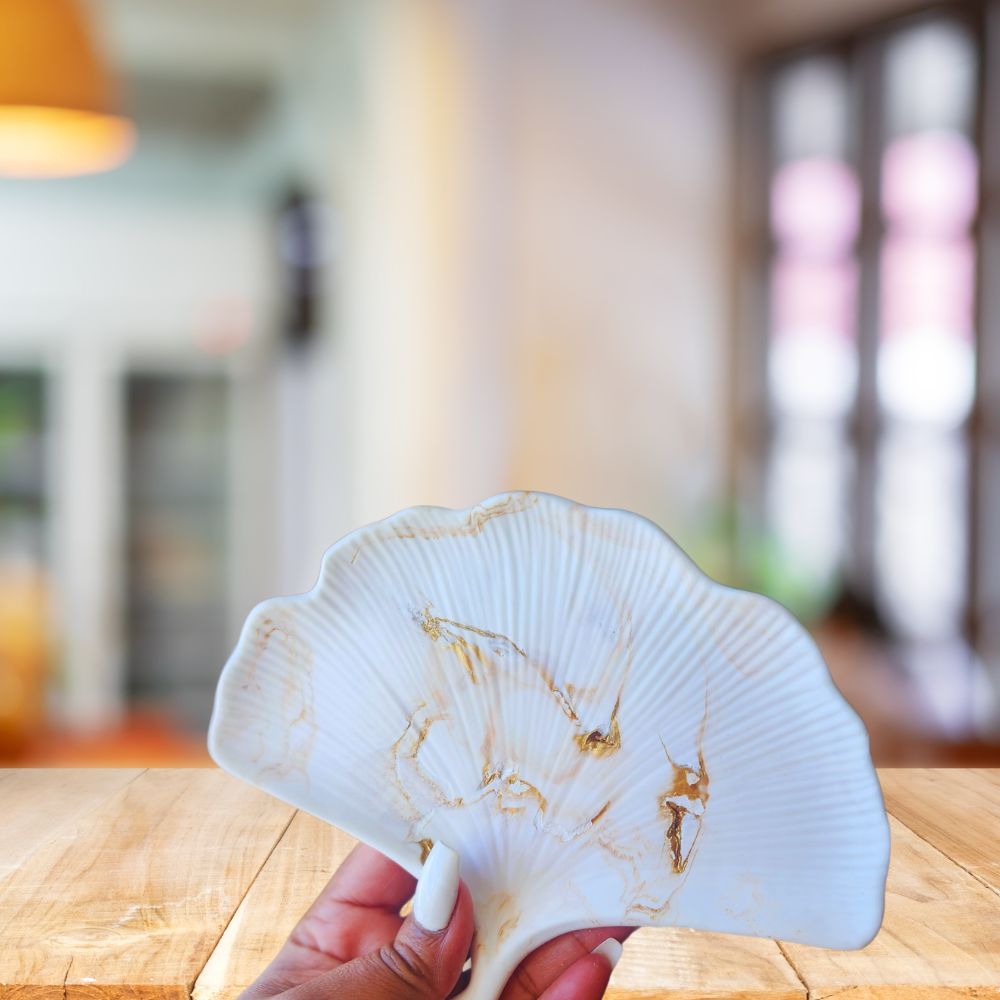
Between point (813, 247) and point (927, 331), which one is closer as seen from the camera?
point (927, 331)

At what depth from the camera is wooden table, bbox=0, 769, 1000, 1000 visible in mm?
606

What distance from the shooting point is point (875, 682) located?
3.29 metres

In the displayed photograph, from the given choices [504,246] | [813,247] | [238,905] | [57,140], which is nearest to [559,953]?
[238,905]

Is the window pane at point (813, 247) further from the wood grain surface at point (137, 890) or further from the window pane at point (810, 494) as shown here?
the wood grain surface at point (137, 890)

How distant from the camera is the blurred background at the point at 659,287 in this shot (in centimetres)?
371

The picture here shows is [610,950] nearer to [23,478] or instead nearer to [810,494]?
[810,494]

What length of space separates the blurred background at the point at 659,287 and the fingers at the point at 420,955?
2.39m

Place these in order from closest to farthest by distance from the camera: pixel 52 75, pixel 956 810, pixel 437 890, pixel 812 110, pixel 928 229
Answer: pixel 437 890 < pixel 956 810 < pixel 52 75 < pixel 928 229 < pixel 812 110

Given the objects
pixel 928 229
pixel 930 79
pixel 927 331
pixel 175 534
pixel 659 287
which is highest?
pixel 930 79

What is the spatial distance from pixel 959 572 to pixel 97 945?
11.6ft

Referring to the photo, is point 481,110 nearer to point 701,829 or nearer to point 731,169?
point 731,169

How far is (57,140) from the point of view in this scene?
2.29m

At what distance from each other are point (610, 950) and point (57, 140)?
212 cm

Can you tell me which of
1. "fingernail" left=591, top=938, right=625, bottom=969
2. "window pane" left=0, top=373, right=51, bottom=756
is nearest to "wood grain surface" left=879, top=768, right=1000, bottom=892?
"fingernail" left=591, top=938, right=625, bottom=969
